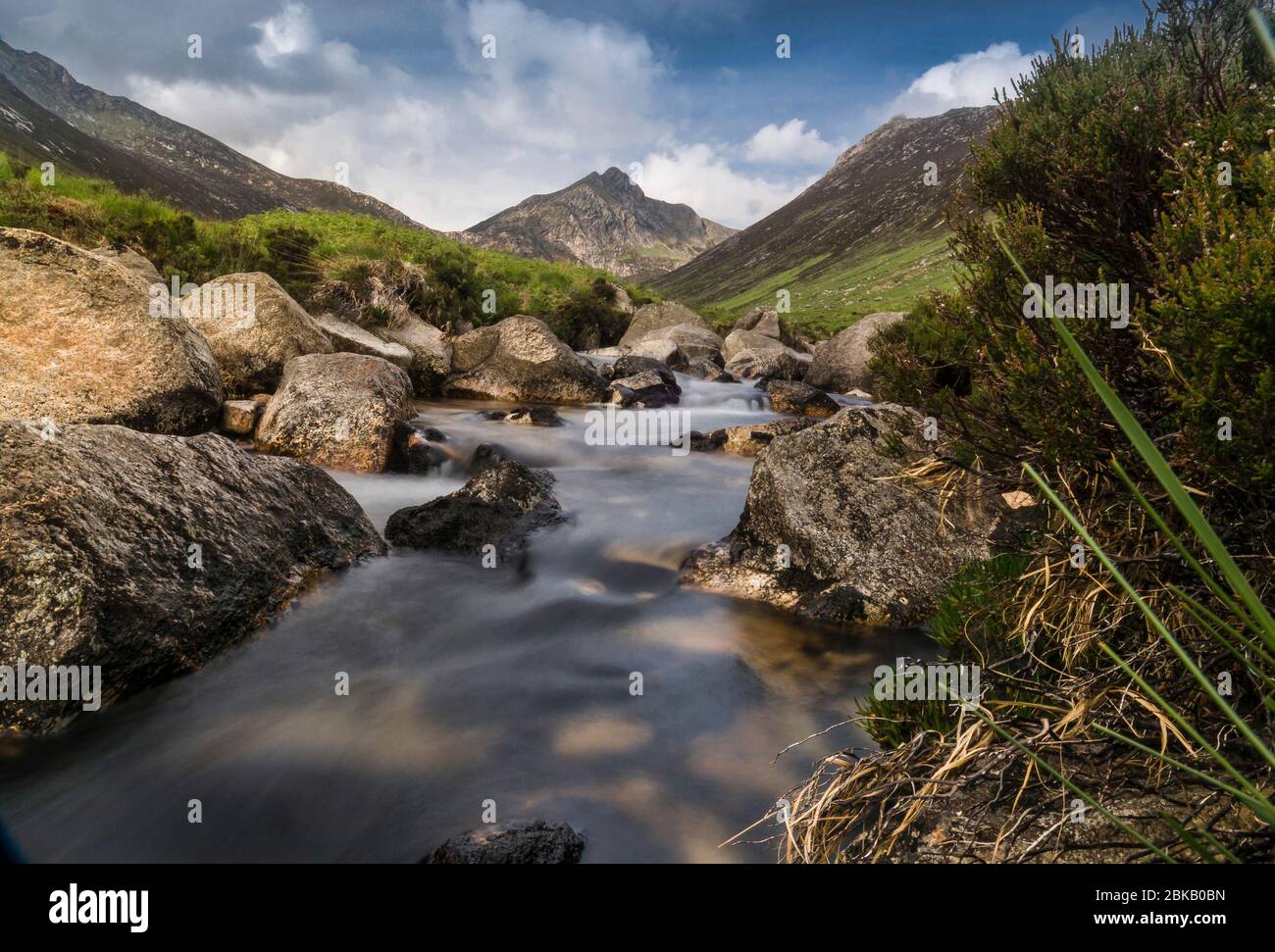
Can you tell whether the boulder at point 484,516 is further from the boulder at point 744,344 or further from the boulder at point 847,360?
the boulder at point 744,344

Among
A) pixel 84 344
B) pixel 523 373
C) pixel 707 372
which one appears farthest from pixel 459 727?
pixel 707 372

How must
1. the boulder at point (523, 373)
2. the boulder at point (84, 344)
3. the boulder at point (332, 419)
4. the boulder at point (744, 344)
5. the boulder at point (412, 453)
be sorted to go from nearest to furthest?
1. the boulder at point (84, 344)
2. the boulder at point (332, 419)
3. the boulder at point (412, 453)
4. the boulder at point (523, 373)
5. the boulder at point (744, 344)

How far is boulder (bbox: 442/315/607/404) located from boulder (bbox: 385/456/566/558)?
886 cm

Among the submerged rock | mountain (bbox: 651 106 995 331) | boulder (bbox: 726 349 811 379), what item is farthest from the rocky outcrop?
mountain (bbox: 651 106 995 331)

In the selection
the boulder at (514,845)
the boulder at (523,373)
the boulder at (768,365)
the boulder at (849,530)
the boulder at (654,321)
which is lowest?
the boulder at (514,845)

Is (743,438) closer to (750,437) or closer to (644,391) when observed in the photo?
(750,437)

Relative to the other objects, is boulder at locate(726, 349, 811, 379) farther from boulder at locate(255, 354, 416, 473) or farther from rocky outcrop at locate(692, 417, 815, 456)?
boulder at locate(255, 354, 416, 473)

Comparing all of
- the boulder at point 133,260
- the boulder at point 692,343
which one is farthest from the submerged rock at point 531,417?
the boulder at point 692,343

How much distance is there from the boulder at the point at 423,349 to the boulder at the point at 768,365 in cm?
1244

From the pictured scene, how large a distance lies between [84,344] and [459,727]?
813 cm

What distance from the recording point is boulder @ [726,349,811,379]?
89.4 ft

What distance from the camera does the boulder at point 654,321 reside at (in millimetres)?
30922

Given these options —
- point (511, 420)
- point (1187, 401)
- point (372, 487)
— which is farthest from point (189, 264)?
point (1187, 401)

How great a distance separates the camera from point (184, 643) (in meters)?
5.41
